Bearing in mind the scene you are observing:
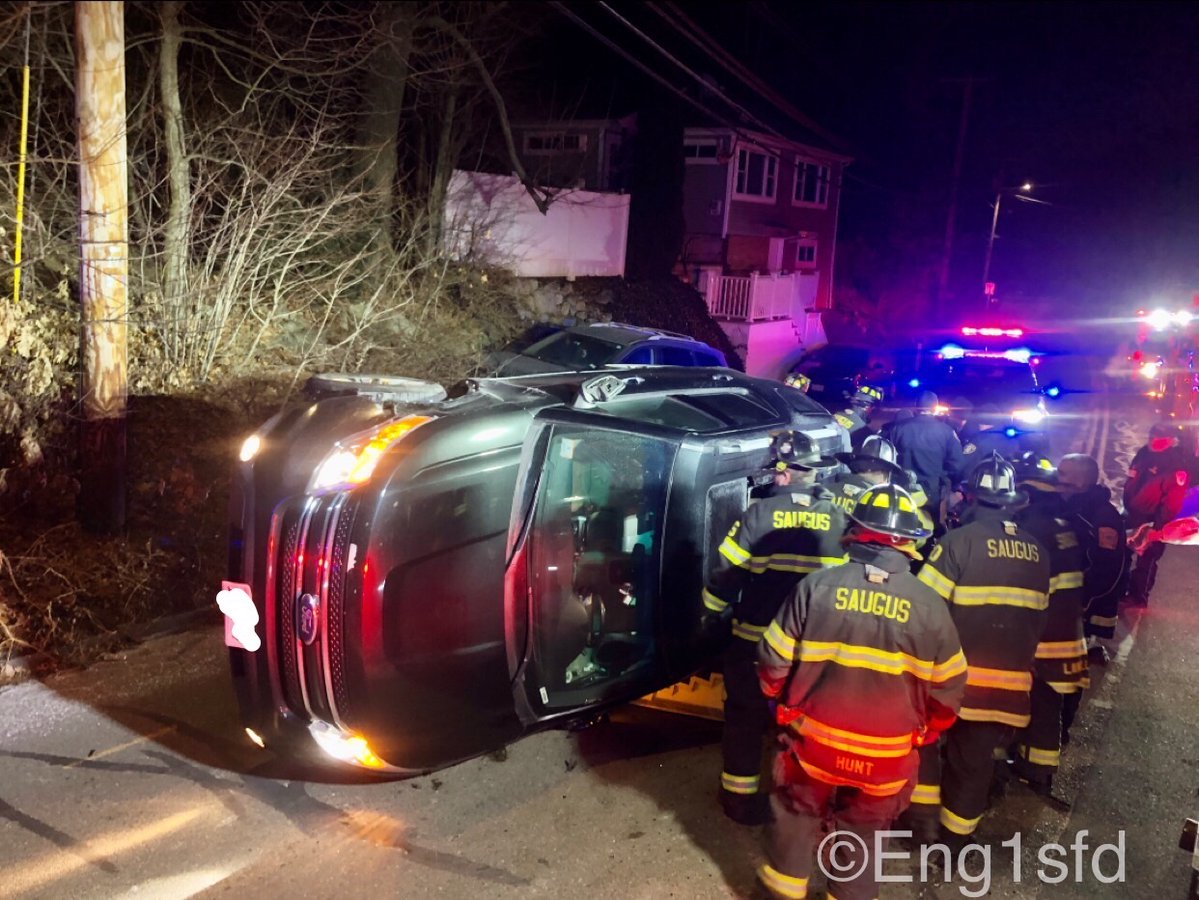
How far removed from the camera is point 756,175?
27.2m

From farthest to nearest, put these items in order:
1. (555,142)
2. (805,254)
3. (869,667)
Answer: (805,254), (555,142), (869,667)

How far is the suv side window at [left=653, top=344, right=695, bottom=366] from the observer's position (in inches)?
453

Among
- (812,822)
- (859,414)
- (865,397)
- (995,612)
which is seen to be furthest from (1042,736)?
(865,397)

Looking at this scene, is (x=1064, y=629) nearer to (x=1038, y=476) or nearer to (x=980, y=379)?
(x=1038, y=476)

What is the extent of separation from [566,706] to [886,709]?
1.49 meters

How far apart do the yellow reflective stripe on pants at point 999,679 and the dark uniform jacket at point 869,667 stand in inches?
34.1

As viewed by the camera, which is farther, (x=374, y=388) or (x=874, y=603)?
(x=374, y=388)

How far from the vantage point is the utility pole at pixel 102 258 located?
582 cm

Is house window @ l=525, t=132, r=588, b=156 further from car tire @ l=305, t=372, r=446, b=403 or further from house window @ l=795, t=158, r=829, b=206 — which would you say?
car tire @ l=305, t=372, r=446, b=403

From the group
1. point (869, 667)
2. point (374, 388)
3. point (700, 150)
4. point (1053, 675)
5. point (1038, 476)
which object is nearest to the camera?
point (869, 667)

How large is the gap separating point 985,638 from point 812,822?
4.48 feet

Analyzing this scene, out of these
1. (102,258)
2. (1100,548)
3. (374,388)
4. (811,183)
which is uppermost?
(811,183)

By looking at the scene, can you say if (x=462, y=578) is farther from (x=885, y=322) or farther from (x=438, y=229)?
(x=885, y=322)

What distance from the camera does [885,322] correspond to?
124ft
